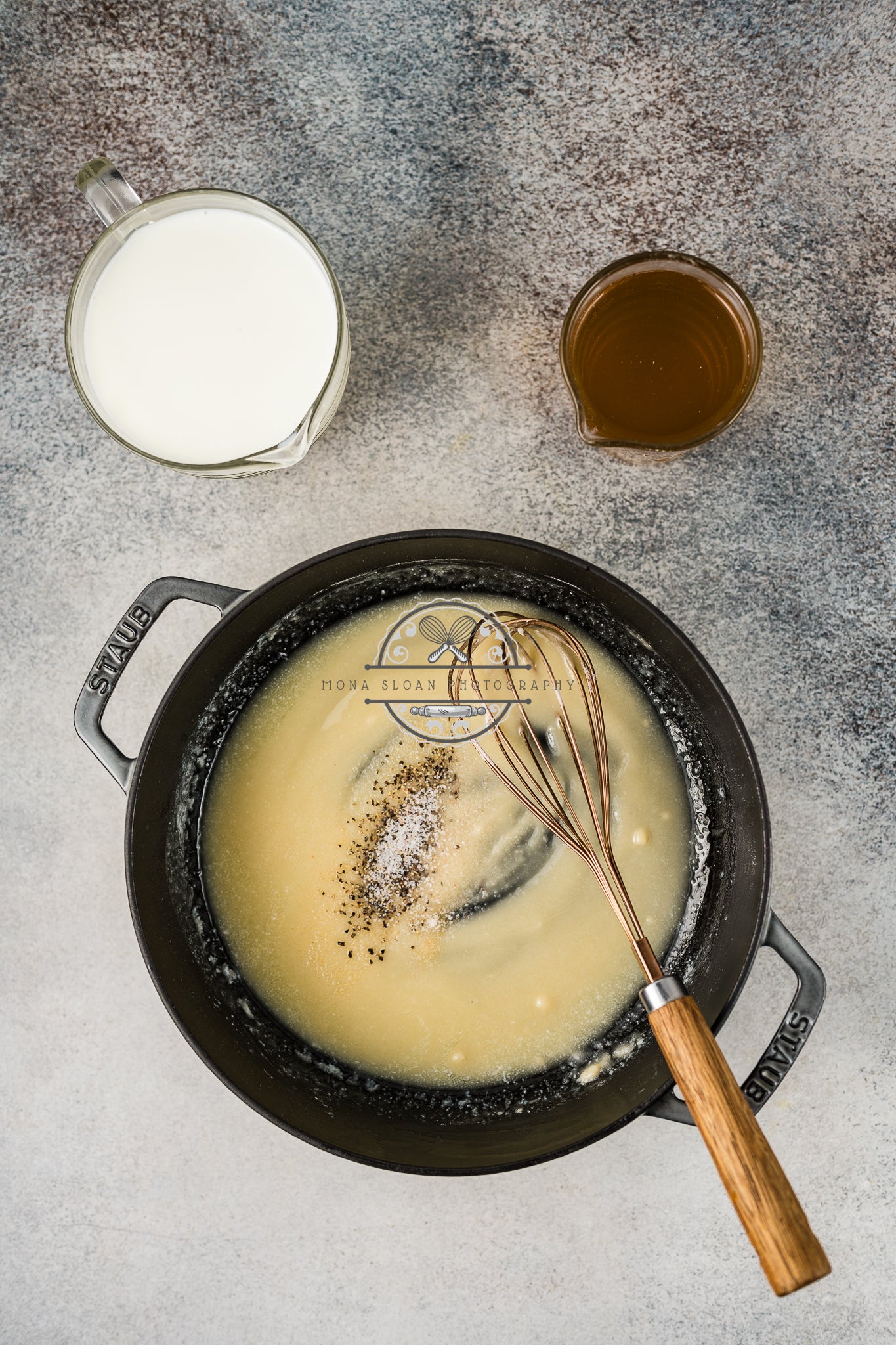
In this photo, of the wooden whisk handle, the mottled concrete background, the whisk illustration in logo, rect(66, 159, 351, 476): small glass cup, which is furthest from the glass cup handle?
the wooden whisk handle

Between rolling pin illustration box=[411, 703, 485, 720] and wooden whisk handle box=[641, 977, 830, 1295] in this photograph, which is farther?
rolling pin illustration box=[411, 703, 485, 720]

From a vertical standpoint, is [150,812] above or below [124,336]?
below

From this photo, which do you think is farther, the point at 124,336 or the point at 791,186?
the point at 791,186

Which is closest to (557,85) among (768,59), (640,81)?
(640,81)

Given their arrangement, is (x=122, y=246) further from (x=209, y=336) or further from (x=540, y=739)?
(x=540, y=739)

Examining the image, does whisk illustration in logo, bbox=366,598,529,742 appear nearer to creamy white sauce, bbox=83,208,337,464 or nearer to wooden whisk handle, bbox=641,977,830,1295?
creamy white sauce, bbox=83,208,337,464

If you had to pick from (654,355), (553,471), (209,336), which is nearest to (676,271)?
(654,355)

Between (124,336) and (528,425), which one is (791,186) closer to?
(528,425)
